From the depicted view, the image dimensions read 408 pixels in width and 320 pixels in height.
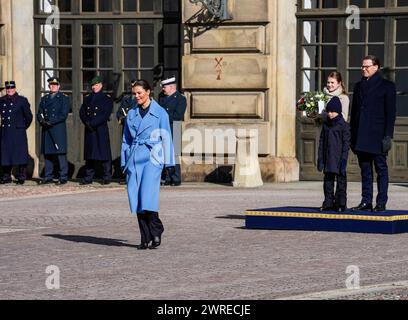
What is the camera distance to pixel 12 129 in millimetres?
23250

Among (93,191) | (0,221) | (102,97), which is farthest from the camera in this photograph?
(102,97)

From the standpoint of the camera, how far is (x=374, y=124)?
15.3 m

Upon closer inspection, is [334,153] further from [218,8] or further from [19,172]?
[19,172]

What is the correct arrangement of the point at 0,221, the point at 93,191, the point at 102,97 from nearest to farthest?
the point at 0,221, the point at 93,191, the point at 102,97

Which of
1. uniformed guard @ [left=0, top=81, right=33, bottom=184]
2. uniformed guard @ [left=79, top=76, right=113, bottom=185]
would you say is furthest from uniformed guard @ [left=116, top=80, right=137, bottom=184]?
uniformed guard @ [left=0, top=81, right=33, bottom=184]

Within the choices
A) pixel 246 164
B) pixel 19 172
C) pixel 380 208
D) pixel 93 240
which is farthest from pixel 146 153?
pixel 19 172

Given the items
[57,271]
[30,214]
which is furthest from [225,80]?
[57,271]

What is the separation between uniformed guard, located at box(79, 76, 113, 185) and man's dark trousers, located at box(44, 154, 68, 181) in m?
0.37

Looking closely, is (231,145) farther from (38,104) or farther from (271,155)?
(38,104)

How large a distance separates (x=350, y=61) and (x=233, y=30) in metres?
2.09

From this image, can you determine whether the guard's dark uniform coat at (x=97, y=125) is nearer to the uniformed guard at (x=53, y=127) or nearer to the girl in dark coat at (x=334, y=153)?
the uniformed guard at (x=53, y=127)

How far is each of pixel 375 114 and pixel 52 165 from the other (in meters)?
9.11

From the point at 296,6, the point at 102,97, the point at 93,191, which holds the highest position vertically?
the point at 296,6

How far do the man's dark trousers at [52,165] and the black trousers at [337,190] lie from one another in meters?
8.34
